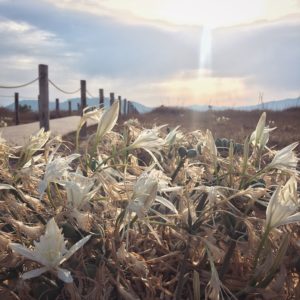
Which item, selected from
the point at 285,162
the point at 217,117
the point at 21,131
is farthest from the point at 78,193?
the point at 217,117

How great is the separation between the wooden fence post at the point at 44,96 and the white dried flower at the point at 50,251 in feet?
19.9

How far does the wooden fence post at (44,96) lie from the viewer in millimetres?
6730

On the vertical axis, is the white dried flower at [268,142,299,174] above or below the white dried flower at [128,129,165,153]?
below

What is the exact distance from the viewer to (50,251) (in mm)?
760

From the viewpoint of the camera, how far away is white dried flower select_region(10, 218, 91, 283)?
0.75 metres

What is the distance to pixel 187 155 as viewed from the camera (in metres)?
1.06

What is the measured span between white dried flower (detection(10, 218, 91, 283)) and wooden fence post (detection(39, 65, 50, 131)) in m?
6.06

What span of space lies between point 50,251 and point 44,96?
6265mm

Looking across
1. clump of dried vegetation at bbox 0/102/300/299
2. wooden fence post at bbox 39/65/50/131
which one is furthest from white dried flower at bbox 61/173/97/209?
wooden fence post at bbox 39/65/50/131

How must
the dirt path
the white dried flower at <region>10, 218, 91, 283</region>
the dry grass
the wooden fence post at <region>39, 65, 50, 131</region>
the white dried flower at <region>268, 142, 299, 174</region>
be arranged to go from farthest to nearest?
the dry grass → the dirt path → the wooden fence post at <region>39, 65, 50, 131</region> → the white dried flower at <region>268, 142, 299, 174</region> → the white dried flower at <region>10, 218, 91, 283</region>

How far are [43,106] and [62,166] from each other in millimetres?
6103

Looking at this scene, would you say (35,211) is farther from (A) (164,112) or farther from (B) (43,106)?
(A) (164,112)

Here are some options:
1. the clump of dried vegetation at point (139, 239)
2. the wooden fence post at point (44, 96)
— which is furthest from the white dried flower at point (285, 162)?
the wooden fence post at point (44, 96)

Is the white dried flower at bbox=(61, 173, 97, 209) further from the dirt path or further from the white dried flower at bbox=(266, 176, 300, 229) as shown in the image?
the dirt path
